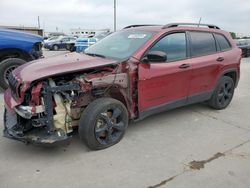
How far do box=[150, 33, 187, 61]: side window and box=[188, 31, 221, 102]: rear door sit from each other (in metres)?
0.20

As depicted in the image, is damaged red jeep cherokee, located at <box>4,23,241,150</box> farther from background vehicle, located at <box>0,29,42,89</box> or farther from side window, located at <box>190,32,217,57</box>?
background vehicle, located at <box>0,29,42,89</box>

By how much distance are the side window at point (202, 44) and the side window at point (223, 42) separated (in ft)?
0.58

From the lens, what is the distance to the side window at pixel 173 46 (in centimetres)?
462

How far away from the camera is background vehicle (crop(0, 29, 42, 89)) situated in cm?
691

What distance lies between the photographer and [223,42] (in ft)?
18.9

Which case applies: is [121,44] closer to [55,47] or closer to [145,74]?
[145,74]

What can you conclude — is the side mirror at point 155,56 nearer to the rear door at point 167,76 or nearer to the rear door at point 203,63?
the rear door at point 167,76

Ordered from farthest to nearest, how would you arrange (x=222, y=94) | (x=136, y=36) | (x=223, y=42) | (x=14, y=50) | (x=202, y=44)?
(x=14, y=50), (x=222, y=94), (x=223, y=42), (x=202, y=44), (x=136, y=36)

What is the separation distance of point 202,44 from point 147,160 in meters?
2.58

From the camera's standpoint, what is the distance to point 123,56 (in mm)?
4367

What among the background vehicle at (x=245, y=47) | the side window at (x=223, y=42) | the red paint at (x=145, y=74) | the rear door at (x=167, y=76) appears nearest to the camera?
the red paint at (x=145, y=74)

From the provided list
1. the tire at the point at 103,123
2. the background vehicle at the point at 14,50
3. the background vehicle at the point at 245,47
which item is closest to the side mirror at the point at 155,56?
the tire at the point at 103,123

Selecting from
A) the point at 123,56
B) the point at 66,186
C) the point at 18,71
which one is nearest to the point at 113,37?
the point at 123,56

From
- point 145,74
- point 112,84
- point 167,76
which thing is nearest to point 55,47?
point 167,76
